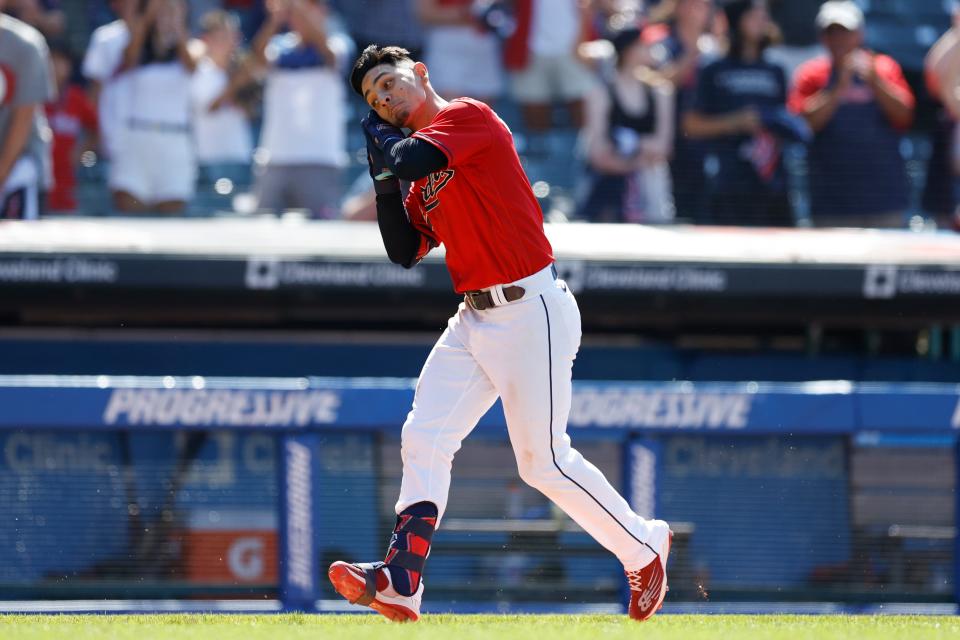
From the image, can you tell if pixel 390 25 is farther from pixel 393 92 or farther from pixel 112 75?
pixel 393 92

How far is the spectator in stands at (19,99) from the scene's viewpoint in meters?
7.36

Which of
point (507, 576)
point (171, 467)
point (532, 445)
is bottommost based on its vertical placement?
point (507, 576)

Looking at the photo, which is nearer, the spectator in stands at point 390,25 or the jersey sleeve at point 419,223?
the jersey sleeve at point 419,223

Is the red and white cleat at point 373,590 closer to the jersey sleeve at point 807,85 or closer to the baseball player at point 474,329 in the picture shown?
the baseball player at point 474,329

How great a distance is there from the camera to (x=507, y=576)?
5539 mm

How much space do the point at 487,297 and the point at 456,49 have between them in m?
4.75

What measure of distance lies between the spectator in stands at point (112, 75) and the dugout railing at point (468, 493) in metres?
2.76

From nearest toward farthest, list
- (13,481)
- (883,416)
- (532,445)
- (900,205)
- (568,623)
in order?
(532,445) → (568,623) → (13,481) → (883,416) → (900,205)

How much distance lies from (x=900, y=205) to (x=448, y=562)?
4.27m

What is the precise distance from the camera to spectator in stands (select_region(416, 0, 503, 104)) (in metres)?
8.61

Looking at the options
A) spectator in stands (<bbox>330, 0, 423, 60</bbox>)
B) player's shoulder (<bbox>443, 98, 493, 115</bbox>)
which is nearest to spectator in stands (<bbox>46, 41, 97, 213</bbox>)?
spectator in stands (<bbox>330, 0, 423, 60</bbox>)

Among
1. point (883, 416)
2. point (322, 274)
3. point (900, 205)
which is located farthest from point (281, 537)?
point (900, 205)

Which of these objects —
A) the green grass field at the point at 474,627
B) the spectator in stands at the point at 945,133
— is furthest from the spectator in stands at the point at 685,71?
the green grass field at the point at 474,627

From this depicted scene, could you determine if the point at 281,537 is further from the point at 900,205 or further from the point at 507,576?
the point at 900,205
